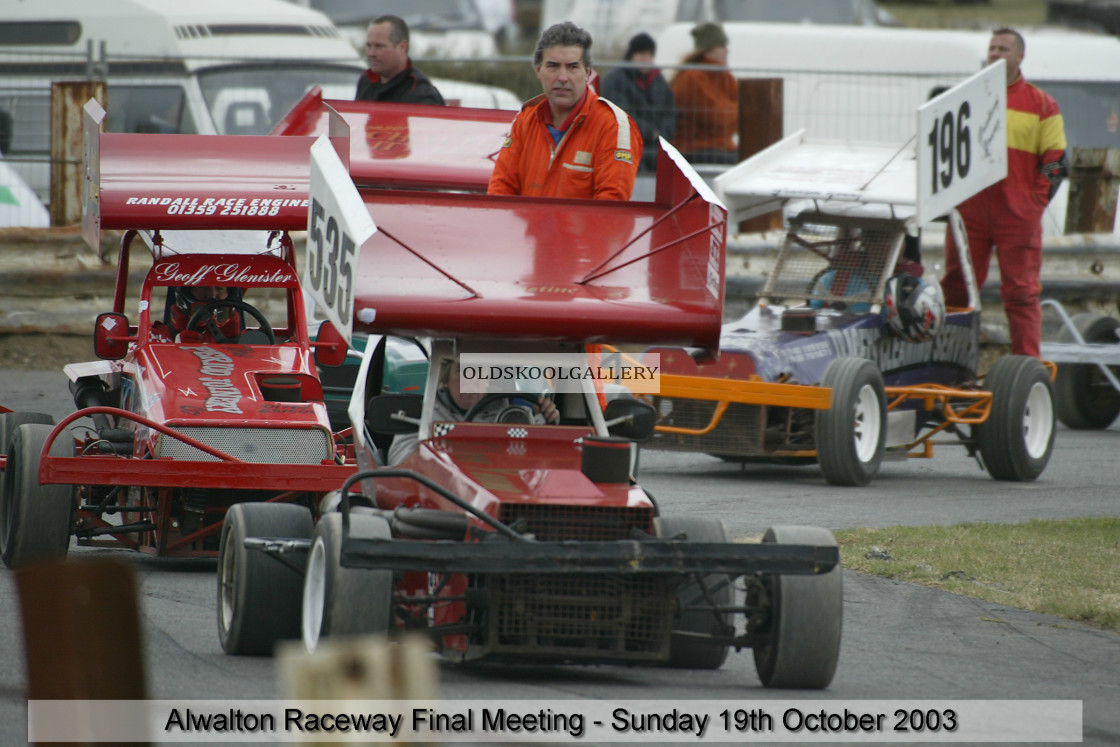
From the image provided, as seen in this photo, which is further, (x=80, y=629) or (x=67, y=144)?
(x=67, y=144)

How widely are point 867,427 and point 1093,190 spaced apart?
20.0ft

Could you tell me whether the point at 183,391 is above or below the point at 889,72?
below

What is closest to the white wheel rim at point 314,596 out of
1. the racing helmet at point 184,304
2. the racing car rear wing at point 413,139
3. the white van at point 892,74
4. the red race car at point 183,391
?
the red race car at point 183,391

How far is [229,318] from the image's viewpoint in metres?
8.71

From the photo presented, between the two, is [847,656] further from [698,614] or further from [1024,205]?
[1024,205]

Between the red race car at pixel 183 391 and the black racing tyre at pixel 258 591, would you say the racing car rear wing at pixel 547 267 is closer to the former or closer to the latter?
the black racing tyre at pixel 258 591

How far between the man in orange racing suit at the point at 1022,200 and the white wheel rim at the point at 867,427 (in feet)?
5.76

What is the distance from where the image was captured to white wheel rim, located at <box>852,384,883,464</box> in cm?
1046

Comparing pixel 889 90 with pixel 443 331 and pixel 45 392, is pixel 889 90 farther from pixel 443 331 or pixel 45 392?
pixel 443 331

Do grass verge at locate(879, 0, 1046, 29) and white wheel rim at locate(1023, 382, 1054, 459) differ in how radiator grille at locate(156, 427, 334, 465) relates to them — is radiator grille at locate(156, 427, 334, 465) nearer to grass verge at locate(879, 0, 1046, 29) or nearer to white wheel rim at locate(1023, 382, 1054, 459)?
white wheel rim at locate(1023, 382, 1054, 459)

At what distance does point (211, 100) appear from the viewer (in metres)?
15.1

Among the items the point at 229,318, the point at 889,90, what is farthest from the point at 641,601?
the point at 889,90

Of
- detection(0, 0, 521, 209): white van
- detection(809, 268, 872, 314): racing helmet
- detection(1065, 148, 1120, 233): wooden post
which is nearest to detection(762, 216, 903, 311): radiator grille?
detection(809, 268, 872, 314): racing helmet

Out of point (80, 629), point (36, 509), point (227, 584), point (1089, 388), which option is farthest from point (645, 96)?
point (80, 629)
